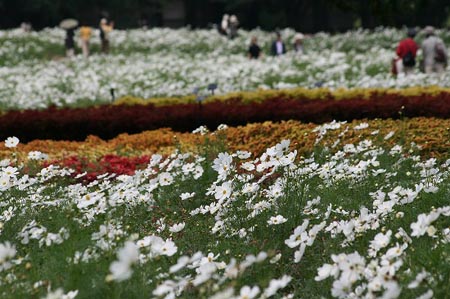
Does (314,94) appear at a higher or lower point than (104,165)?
lower

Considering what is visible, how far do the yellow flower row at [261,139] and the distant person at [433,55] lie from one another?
345 inches

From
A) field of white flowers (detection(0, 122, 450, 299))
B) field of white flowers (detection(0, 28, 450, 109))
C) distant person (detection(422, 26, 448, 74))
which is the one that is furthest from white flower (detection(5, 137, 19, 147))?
distant person (detection(422, 26, 448, 74))

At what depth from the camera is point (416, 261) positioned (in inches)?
187

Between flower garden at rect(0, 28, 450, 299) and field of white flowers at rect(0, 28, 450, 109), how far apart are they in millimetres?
129

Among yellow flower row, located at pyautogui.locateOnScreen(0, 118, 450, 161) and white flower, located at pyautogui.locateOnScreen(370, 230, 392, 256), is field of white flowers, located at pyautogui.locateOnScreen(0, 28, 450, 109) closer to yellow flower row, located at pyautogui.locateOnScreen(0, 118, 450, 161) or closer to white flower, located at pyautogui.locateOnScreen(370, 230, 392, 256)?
yellow flower row, located at pyautogui.locateOnScreen(0, 118, 450, 161)

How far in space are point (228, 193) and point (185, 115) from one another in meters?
7.15

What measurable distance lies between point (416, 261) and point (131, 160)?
550 centimetres

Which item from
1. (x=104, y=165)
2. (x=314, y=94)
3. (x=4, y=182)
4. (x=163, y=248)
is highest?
(x=163, y=248)

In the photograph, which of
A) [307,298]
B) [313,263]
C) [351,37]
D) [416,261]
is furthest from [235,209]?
[351,37]

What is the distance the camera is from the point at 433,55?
19.0 m

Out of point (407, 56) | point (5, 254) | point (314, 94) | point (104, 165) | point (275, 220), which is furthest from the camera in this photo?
point (407, 56)

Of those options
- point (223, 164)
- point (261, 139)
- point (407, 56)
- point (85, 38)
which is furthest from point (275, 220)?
point (85, 38)

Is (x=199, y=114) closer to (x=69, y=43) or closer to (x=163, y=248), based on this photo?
(x=163, y=248)

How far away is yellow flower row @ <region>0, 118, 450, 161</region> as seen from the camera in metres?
9.30
